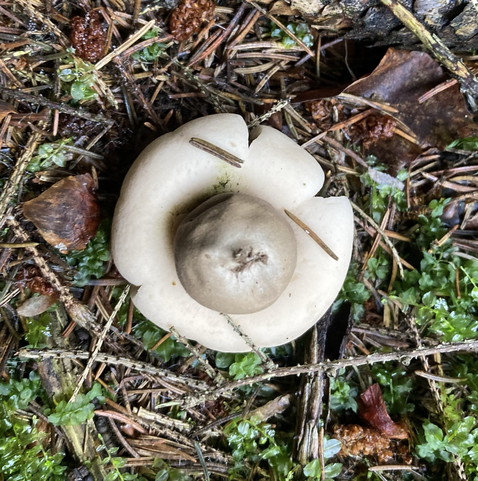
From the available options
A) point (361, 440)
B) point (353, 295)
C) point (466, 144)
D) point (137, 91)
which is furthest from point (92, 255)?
point (466, 144)

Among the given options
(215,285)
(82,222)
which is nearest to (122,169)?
(82,222)

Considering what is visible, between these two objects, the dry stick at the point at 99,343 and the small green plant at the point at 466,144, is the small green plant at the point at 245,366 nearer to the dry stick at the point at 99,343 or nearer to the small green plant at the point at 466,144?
the dry stick at the point at 99,343

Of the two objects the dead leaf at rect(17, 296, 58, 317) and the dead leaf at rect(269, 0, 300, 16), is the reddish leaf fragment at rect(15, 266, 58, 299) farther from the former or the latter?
the dead leaf at rect(269, 0, 300, 16)

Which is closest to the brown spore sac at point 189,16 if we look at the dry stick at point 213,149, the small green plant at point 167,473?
the dry stick at point 213,149

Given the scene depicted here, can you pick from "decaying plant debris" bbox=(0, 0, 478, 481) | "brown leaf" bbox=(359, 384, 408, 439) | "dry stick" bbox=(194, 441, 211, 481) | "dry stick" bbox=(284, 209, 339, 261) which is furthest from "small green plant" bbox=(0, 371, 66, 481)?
"brown leaf" bbox=(359, 384, 408, 439)

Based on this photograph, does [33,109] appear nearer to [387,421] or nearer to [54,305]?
[54,305]
